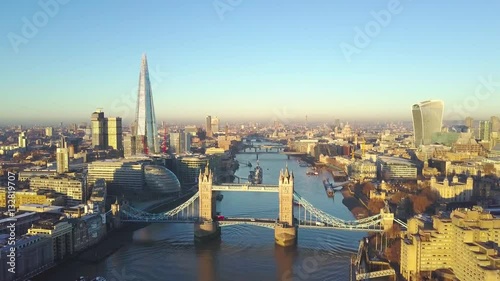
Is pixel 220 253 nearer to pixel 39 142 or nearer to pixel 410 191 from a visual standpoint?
pixel 410 191

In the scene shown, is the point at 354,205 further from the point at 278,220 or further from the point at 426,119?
the point at 426,119

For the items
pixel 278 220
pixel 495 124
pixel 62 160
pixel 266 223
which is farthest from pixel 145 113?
pixel 495 124

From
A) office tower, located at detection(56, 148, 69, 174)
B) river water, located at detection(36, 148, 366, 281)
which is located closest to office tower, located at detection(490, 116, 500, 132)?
river water, located at detection(36, 148, 366, 281)

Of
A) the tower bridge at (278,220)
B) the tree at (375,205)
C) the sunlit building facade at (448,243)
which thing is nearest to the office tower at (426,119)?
the tree at (375,205)

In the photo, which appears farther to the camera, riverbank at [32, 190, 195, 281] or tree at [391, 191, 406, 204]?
tree at [391, 191, 406, 204]

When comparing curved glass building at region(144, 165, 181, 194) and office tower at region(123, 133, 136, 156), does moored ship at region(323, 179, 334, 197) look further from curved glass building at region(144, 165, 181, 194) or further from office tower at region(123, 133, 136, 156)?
office tower at region(123, 133, 136, 156)
